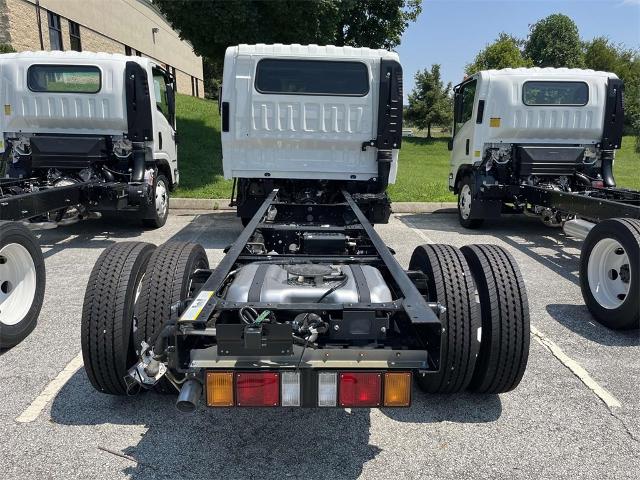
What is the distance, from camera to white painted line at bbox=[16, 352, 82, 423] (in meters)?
2.91

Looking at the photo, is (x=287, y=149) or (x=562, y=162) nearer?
(x=287, y=149)

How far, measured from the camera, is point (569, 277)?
593cm

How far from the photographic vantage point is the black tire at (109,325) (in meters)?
2.77

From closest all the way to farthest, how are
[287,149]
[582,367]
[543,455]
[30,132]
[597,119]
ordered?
[543,455] → [582,367] → [287,149] → [30,132] → [597,119]

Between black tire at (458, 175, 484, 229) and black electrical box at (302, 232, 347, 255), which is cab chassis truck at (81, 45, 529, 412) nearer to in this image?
black electrical box at (302, 232, 347, 255)

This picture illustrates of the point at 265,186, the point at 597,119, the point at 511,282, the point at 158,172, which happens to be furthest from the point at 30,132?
the point at 597,119

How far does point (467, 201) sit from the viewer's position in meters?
8.91

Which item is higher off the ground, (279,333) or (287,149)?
(287,149)

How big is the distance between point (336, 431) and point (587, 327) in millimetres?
2740

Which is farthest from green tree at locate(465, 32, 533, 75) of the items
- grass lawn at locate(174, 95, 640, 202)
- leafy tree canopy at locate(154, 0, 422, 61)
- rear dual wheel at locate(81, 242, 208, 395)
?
rear dual wheel at locate(81, 242, 208, 395)

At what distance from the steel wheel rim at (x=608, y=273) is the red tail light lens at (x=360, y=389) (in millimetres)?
3041

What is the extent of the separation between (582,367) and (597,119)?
5.91 m

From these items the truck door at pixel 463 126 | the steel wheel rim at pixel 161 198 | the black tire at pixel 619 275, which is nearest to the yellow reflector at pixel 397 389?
the black tire at pixel 619 275

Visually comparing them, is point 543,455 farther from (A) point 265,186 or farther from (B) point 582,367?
(A) point 265,186
